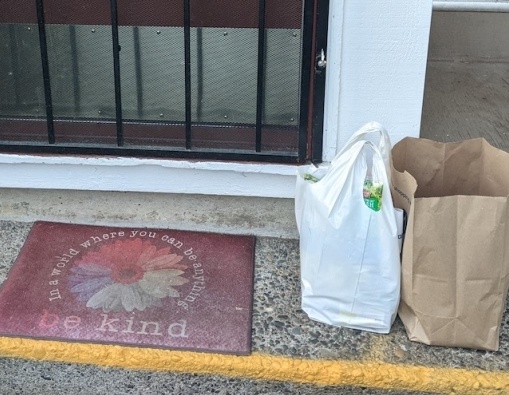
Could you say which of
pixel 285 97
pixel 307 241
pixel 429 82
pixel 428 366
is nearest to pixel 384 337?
pixel 428 366

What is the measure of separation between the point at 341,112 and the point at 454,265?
0.84 metres

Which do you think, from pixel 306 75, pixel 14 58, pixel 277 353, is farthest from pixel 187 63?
pixel 277 353

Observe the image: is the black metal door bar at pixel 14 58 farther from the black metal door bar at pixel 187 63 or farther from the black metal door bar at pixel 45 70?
the black metal door bar at pixel 187 63

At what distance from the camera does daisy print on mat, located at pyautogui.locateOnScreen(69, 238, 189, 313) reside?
2.74 m

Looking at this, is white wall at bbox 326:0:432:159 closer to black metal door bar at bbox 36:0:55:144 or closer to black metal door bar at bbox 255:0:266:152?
black metal door bar at bbox 255:0:266:152

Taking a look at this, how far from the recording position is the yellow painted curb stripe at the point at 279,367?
2.41m

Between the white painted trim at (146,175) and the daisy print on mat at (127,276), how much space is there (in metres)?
0.27

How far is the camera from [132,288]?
2.81 m

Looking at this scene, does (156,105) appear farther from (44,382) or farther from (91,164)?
(44,382)

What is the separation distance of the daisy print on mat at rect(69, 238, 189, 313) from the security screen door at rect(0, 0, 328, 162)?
426mm

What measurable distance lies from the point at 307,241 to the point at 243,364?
51cm

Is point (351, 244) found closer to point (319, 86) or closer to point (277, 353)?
point (277, 353)

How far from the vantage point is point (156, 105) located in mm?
3107

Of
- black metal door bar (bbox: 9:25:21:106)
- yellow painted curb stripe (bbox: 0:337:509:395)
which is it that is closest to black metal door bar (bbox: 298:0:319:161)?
yellow painted curb stripe (bbox: 0:337:509:395)
